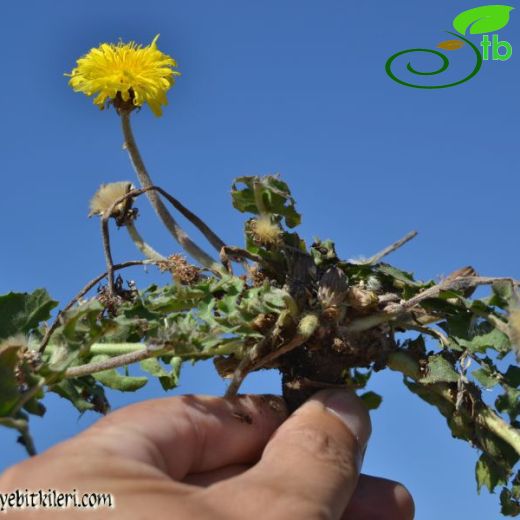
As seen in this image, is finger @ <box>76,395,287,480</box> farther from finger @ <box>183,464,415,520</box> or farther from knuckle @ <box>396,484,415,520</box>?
knuckle @ <box>396,484,415,520</box>

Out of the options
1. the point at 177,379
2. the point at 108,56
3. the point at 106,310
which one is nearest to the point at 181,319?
the point at 177,379

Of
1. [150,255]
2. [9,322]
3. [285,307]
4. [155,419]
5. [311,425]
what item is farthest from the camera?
[150,255]

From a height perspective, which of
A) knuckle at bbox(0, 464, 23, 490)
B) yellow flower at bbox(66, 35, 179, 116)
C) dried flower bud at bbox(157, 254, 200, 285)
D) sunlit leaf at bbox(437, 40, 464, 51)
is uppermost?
sunlit leaf at bbox(437, 40, 464, 51)

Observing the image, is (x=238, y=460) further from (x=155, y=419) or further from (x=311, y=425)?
(x=155, y=419)

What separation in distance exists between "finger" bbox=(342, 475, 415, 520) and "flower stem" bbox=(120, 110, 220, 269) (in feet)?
3.56

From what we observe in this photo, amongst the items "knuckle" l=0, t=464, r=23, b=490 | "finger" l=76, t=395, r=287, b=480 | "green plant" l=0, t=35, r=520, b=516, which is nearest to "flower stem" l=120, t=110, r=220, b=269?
"green plant" l=0, t=35, r=520, b=516

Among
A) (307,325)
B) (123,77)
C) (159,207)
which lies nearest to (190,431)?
(307,325)

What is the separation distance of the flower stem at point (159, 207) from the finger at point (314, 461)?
790 millimetres

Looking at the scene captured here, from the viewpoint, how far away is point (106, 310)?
3.54 meters

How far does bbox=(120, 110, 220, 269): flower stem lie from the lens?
11.9 ft

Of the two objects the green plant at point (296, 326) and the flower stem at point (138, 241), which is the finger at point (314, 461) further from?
the flower stem at point (138, 241)

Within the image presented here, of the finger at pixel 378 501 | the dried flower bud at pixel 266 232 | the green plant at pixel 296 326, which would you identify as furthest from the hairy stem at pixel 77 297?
the finger at pixel 378 501

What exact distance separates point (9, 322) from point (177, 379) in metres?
0.76

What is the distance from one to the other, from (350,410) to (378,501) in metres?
0.43
